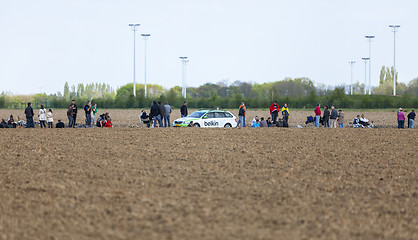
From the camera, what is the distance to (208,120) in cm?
3462

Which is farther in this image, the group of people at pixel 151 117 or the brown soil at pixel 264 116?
the brown soil at pixel 264 116

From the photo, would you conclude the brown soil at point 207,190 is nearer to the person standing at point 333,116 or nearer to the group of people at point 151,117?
the group of people at point 151,117

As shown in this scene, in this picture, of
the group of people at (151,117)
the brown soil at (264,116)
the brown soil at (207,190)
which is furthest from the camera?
the brown soil at (264,116)

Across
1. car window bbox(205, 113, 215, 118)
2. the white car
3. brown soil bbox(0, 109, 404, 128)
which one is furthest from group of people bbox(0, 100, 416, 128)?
brown soil bbox(0, 109, 404, 128)

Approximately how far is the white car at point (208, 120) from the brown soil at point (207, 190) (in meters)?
11.6

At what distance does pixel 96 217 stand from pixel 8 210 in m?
1.86

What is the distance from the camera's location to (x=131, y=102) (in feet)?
319

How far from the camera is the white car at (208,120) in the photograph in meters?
34.3

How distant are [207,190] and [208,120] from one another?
22464 mm

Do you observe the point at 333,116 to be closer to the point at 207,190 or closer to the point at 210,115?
the point at 210,115

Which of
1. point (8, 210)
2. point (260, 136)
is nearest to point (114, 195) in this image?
point (8, 210)

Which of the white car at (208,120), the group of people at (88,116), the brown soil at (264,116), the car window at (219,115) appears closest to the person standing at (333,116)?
the brown soil at (264,116)

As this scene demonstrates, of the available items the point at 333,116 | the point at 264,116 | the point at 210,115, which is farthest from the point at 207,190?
the point at 264,116

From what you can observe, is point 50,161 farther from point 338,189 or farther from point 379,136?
point 379,136
